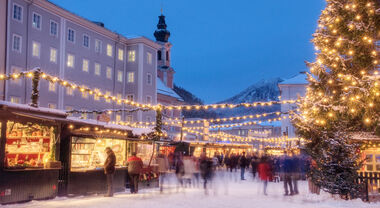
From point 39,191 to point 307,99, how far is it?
36.5ft

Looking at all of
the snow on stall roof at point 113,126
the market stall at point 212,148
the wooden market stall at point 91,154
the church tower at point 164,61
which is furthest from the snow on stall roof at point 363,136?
the church tower at point 164,61

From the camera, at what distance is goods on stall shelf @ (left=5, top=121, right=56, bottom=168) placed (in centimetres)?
1427

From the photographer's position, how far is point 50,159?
15414 millimetres

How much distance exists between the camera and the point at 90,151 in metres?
17.4

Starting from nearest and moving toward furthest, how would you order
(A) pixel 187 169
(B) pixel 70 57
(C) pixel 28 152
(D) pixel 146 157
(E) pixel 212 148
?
(C) pixel 28 152, (A) pixel 187 169, (D) pixel 146 157, (B) pixel 70 57, (E) pixel 212 148

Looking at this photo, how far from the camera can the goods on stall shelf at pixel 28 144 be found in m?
14.3

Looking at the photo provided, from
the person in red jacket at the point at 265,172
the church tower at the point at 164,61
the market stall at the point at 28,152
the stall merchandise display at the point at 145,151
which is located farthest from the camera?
the church tower at the point at 164,61

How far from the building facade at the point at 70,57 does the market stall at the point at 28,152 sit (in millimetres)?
21472

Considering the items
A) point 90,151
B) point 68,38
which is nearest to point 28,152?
point 90,151

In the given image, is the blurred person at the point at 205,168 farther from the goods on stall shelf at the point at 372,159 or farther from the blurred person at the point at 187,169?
the goods on stall shelf at the point at 372,159

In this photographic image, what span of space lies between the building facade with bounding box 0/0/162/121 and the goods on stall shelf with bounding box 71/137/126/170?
1966 centimetres

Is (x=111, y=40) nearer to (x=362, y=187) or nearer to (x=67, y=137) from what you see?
(x=67, y=137)

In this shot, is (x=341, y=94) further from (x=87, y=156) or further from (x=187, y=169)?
(x=87, y=156)

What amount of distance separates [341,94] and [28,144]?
12163 mm
